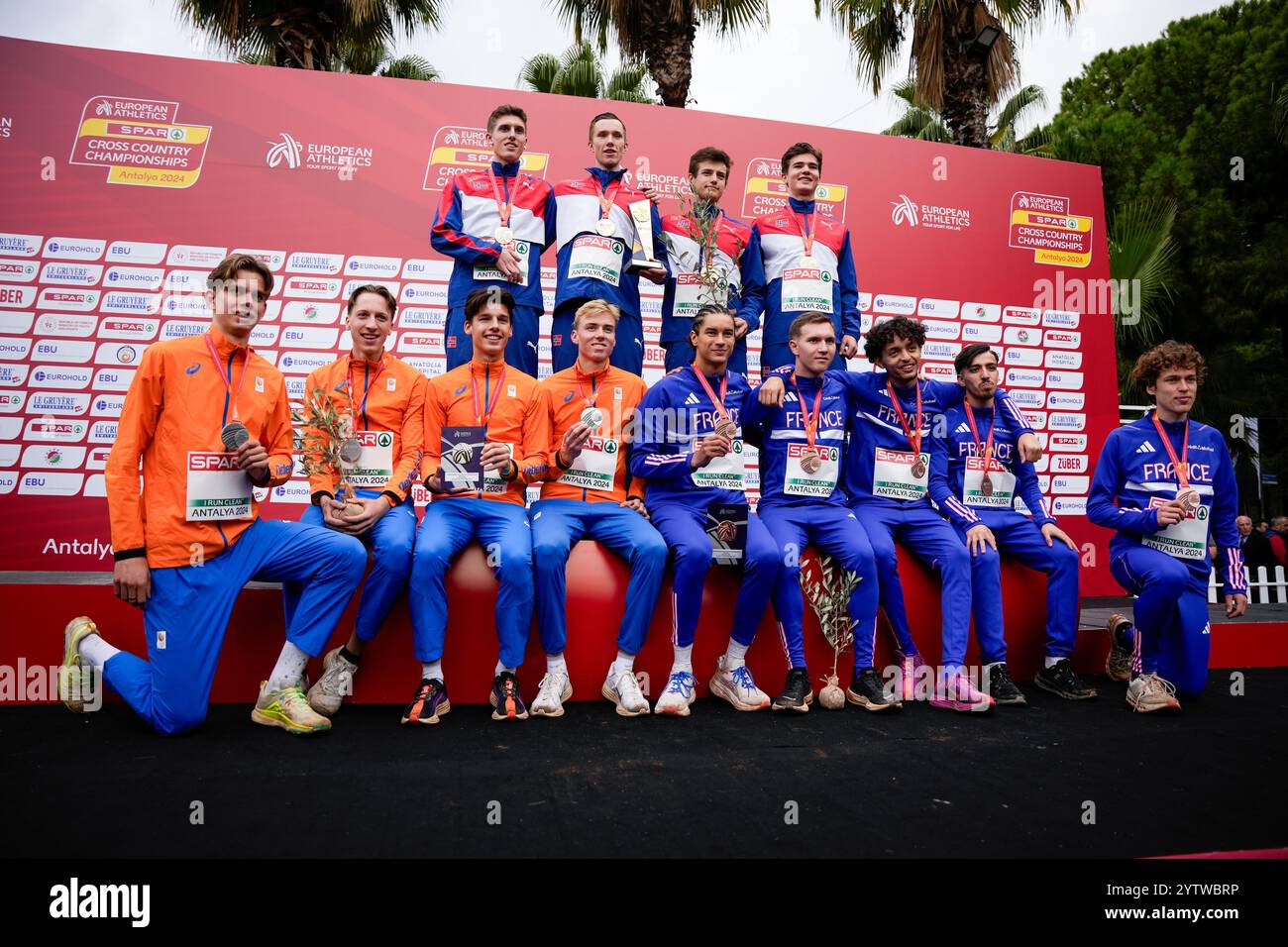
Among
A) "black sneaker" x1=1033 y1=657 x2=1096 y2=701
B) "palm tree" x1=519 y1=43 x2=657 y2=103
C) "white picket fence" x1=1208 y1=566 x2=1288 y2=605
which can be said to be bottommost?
"white picket fence" x1=1208 y1=566 x2=1288 y2=605

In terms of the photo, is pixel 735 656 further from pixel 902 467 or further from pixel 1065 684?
pixel 1065 684

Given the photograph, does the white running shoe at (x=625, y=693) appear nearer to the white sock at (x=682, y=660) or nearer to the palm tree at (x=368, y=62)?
the white sock at (x=682, y=660)

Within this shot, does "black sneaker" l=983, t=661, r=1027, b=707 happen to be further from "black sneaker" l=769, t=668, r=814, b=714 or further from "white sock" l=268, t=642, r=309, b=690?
"white sock" l=268, t=642, r=309, b=690

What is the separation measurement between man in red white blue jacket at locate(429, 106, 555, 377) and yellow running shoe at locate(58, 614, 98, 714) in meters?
2.01

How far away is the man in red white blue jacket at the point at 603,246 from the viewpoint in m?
4.27

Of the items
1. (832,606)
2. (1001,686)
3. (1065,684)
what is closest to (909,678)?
(1001,686)

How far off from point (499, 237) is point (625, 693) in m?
2.54

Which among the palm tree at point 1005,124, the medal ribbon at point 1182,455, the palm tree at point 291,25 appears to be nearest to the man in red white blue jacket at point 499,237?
the medal ribbon at point 1182,455

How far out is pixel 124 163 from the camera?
238 inches

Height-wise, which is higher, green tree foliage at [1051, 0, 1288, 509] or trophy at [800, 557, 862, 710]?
green tree foliage at [1051, 0, 1288, 509]

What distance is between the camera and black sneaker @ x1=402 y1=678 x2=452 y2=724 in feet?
10.1

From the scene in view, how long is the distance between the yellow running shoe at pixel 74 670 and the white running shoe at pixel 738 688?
262 centimetres

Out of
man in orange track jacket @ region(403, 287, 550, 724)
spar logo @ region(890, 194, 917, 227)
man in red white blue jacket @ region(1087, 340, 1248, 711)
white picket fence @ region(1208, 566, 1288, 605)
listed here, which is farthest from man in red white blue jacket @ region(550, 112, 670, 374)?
white picket fence @ region(1208, 566, 1288, 605)
